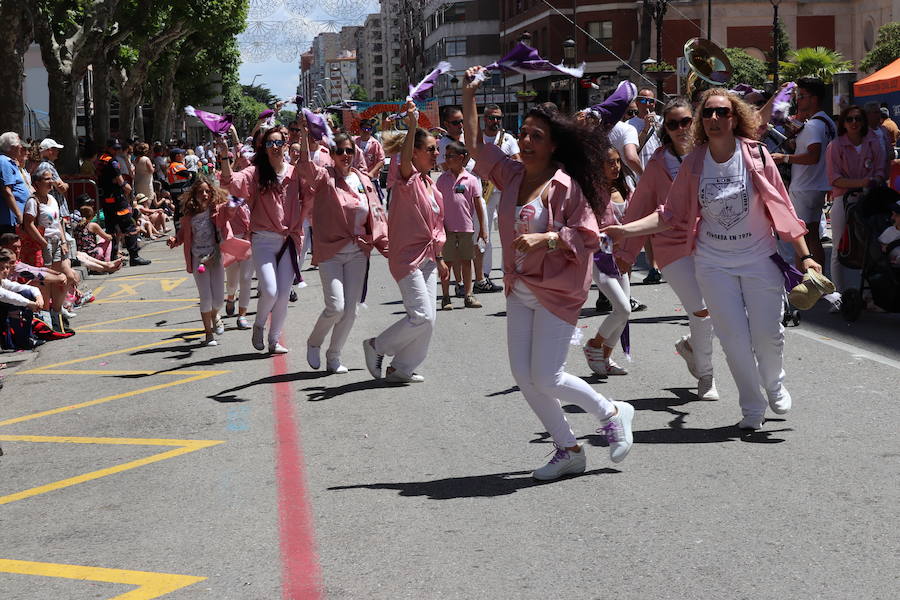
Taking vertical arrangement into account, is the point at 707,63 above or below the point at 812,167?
above

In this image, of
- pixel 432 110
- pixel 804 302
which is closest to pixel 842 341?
pixel 804 302

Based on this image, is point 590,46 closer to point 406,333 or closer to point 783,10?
point 783,10

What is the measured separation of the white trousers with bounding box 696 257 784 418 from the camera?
6438 millimetres

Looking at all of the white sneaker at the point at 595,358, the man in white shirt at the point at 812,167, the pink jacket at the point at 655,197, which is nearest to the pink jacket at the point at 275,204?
the white sneaker at the point at 595,358

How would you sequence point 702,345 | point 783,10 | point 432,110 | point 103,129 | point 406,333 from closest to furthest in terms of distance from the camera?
point 702,345 < point 406,333 < point 103,129 < point 432,110 < point 783,10

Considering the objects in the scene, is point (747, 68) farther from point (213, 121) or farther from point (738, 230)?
point (738, 230)

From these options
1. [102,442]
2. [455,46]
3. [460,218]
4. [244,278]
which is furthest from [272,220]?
[455,46]

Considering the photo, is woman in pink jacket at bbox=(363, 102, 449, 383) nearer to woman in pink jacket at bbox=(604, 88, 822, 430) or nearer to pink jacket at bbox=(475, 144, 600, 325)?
woman in pink jacket at bbox=(604, 88, 822, 430)

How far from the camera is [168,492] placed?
19.9 ft

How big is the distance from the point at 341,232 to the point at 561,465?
11.9 feet

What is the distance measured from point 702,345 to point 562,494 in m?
2.29

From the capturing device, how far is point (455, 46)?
100750 mm

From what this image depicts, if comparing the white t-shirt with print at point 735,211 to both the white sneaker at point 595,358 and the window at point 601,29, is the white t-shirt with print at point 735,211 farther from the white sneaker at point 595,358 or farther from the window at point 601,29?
the window at point 601,29

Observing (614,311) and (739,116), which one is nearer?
(739,116)
